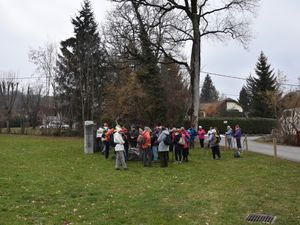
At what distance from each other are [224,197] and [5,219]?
19.4 feet

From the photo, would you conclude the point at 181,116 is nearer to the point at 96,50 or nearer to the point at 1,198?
the point at 96,50

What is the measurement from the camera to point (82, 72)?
5094 centimetres

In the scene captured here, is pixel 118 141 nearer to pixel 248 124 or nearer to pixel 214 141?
pixel 214 141

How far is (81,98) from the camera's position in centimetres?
5025

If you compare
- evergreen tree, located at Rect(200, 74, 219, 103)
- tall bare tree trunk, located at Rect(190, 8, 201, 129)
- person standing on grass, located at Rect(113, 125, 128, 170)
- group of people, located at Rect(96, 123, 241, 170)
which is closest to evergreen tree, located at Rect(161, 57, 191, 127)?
tall bare tree trunk, located at Rect(190, 8, 201, 129)

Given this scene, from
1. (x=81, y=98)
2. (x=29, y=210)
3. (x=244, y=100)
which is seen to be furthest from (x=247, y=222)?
(x=244, y=100)

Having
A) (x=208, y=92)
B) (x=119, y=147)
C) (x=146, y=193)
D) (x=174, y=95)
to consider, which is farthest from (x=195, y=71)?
(x=208, y=92)

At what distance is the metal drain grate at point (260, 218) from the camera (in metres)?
9.44

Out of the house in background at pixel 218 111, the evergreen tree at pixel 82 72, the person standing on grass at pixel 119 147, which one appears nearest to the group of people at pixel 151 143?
the person standing on grass at pixel 119 147

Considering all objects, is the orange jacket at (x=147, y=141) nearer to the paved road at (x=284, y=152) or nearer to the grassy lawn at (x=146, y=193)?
the grassy lawn at (x=146, y=193)

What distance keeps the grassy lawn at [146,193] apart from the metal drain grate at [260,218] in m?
0.16

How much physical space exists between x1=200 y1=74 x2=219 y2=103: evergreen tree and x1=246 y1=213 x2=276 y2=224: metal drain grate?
117307mm

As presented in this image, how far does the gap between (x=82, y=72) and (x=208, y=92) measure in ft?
267

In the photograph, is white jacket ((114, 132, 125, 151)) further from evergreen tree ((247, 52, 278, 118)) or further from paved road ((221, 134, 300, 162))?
evergreen tree ((247, 52, 278, 118))
